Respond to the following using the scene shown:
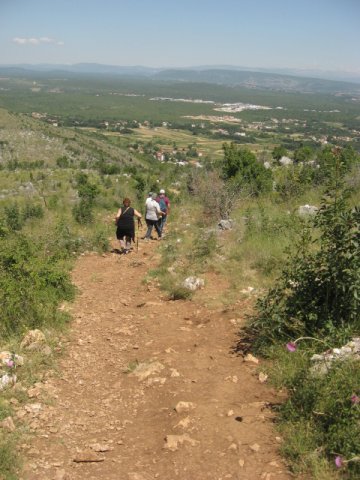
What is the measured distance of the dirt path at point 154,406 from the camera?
280 centimetres

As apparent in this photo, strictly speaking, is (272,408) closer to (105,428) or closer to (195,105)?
(105,428)

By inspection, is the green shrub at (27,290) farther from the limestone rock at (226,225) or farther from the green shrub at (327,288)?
the limestone rock at (226,225)

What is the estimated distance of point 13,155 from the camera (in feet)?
154

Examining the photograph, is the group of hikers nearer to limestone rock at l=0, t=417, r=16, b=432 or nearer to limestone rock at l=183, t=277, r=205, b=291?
limestone rock at l=183, t=277, r=205, b=291

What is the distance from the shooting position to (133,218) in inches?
325

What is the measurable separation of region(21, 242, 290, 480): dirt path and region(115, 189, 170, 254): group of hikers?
2.97 metres

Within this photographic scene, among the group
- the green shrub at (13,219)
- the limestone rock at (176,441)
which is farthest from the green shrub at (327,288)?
the green shrub at (13,219)

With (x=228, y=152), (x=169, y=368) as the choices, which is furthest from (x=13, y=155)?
(x=169, y=368)

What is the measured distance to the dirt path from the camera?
280cm

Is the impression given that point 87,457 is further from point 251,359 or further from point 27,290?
point 27,290

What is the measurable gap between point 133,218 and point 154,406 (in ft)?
16.9

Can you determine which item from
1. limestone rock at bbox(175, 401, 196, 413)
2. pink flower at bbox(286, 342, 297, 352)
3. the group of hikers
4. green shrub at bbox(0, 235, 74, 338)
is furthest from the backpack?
pink flower at bbox(286, 342, 297, 352)

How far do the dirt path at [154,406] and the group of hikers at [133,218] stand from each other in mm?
2972

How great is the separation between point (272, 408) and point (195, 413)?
60 cm
